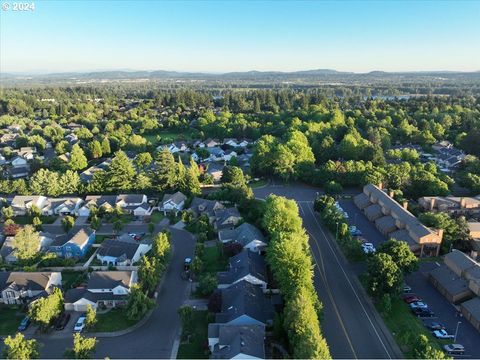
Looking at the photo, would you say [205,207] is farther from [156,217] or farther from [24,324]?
[24,324]

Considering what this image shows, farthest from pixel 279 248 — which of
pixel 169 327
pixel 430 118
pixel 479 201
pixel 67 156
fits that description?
pixel 430 118

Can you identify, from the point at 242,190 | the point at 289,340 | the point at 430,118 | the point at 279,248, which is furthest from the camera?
the point at 430,118

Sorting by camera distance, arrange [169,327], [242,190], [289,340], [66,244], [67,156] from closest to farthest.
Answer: [289,340], [169,327], [66,244], [242,190], [67,156]

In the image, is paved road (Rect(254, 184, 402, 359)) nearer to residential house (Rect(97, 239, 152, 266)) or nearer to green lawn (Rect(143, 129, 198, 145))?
residential house (Rect(97, 239, 152, 266))

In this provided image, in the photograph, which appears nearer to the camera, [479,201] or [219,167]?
[479,201]

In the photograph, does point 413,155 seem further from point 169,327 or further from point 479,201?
point 169,327

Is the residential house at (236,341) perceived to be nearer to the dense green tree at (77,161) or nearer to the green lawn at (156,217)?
the green lawn at (156,217)
